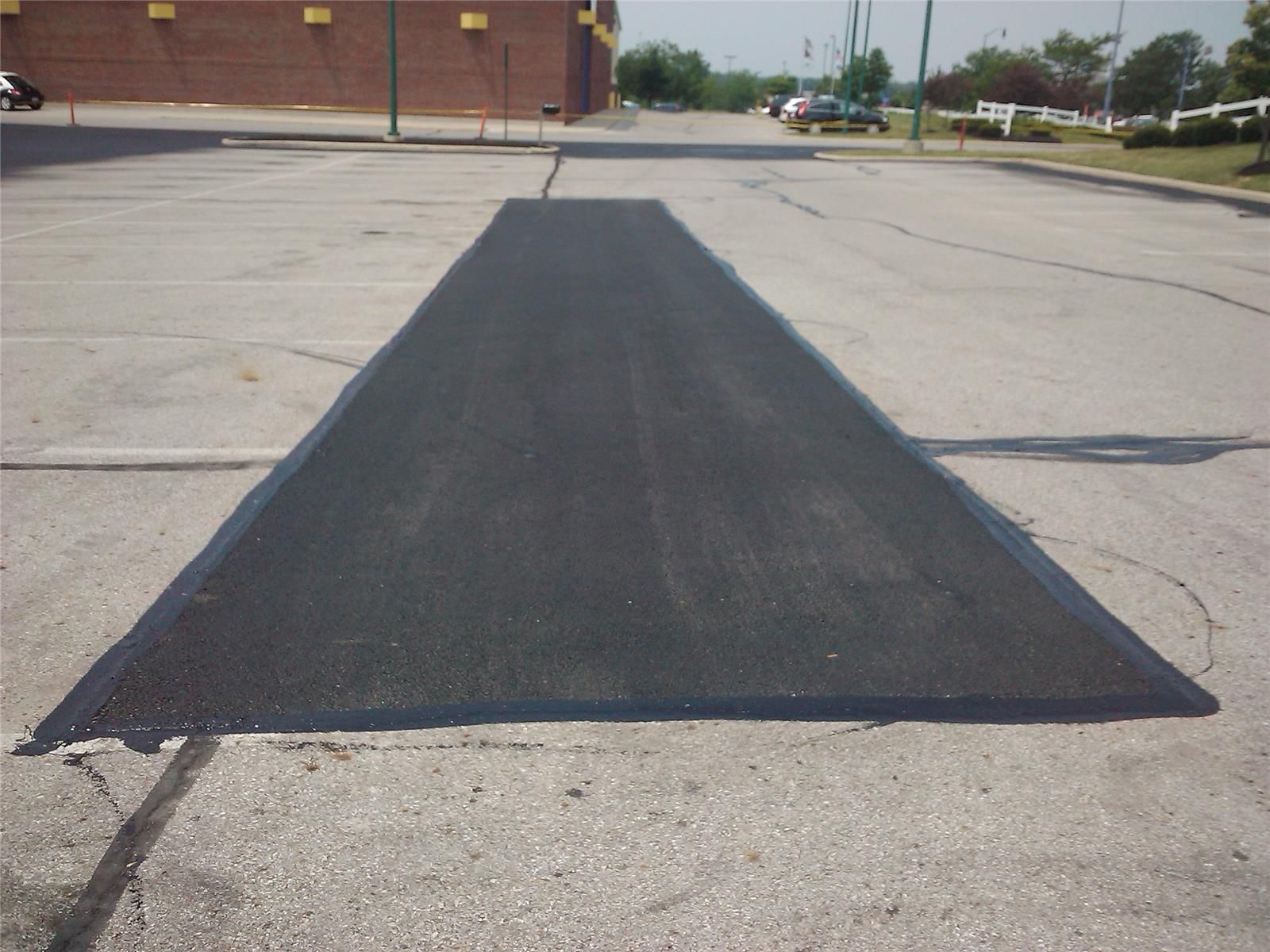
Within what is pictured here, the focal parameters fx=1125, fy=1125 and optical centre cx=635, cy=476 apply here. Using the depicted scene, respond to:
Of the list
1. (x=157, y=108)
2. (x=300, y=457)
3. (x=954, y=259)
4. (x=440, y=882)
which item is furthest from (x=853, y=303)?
(x=157, y=108)

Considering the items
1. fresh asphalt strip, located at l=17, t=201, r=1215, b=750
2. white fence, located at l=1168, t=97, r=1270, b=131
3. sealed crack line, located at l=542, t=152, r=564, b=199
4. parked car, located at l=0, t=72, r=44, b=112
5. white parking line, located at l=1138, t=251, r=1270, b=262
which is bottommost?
fresh asphalt strip, located at l=17, t=201, r=1215, b=750

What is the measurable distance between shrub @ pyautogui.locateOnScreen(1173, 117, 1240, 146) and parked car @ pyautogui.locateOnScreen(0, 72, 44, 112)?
45283 millimetres

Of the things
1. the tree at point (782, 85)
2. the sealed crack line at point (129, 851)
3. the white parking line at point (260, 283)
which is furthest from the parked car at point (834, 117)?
the tree at point (782, 85)

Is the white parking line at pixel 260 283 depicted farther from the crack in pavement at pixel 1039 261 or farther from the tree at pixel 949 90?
the tree at pixel 949 90

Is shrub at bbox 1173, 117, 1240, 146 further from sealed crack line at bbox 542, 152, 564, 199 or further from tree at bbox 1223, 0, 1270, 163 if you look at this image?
sealed crack line at bbox 542, 152, 564, 199

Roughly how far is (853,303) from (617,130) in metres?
43.7

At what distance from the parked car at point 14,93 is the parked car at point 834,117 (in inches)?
1436

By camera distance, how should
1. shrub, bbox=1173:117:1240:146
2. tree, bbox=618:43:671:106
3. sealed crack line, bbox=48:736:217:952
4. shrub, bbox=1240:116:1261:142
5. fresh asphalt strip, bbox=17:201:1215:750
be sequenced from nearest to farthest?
sealed crack line, bbox=48:736:217:952 < fresh asphalt strip, bbox=17:201:1215:750 < shrub, bbox=1240:116:1261:142 < shrub, bbox=1173:117:1240:146 < tree, bbox=618:43:671:106

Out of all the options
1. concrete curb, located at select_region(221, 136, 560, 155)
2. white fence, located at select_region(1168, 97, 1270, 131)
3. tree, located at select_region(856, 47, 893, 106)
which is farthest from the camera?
tree, located at select_region(856, 47, 893, 106)

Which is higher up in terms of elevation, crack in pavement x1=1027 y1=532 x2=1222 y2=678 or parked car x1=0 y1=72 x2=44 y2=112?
parked car x1=0 y1=72 x2=44 y2=112

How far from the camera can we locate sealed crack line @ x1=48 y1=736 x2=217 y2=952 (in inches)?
118

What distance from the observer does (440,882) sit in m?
3.20

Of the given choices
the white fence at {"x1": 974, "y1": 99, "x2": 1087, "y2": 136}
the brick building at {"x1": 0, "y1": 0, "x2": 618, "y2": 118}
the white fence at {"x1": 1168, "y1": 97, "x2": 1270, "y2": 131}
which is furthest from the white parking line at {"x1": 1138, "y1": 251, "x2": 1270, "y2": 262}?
the white fence at {"x1": 974, "y1": 99, "x2": 1087, "y2": 136}

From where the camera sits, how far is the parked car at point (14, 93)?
157ft
